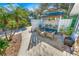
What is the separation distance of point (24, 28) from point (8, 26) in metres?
0.13

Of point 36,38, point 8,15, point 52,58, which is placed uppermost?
point 8,15

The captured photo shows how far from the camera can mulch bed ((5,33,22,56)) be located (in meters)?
2.23

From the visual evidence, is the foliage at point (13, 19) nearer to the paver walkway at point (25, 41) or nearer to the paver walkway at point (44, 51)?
the paver walkway at point (25, 41)

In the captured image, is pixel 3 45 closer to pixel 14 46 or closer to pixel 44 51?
pixel 14 46

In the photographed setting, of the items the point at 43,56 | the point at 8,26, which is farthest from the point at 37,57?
the point at 8,26

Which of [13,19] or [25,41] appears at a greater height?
[13,19]

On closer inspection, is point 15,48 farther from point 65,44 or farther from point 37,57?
A: point 65,44

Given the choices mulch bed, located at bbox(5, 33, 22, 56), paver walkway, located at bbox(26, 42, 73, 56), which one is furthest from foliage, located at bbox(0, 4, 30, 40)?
paver walkway, located at bbox(26, 42, 73, 56)

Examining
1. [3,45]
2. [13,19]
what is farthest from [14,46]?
[13,19]

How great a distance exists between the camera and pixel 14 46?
2234mm

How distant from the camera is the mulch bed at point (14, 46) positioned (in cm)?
223

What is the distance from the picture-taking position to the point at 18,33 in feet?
7.31

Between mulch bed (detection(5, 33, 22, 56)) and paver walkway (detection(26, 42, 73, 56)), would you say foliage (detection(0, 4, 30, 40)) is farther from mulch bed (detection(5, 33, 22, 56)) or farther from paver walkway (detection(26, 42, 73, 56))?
paver walkway (detection(26, 42, 73, 56))

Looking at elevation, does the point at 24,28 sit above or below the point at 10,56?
above
